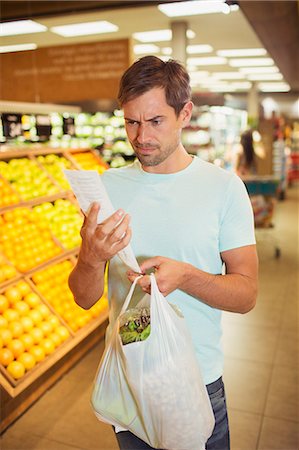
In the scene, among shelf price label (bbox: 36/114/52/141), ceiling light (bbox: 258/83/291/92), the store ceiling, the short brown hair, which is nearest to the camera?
the short brown hair

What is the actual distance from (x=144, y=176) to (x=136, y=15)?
16.3ft

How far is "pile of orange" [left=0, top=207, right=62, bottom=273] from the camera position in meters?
2.98

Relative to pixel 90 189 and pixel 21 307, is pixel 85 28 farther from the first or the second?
pixel 90 189

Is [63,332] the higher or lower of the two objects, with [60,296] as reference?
lower

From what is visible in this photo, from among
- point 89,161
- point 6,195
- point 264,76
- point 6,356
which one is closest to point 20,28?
point 89,161

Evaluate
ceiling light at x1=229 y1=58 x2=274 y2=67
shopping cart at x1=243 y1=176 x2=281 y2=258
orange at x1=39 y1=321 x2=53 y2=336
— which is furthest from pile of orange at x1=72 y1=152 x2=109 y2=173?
ceiling light at x1=229 y1=58 x2=274 y2=67

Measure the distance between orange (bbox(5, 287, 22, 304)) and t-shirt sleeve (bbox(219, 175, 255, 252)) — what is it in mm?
1819

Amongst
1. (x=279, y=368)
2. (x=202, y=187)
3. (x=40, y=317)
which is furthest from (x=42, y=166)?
(x=202, y=187)

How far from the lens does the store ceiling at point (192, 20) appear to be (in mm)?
4758

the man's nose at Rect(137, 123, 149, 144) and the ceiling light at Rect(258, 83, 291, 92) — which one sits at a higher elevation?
the ceiling light at Rect(258, 83, 291, 92)

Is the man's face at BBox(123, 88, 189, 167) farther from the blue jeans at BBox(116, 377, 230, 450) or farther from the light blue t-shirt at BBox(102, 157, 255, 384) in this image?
the blue jeans at BBox(116, 377, 230, 450)

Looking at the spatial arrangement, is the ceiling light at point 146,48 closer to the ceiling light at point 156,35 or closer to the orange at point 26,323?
the ceiling light at point 156,35

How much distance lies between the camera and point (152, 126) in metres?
1.22

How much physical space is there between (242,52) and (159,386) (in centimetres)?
829
